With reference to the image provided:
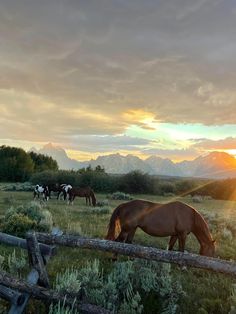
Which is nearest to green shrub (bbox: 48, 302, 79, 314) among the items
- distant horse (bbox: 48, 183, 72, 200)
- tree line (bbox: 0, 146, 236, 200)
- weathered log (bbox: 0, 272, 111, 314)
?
weathered log (bbox: 0, 272, 111, 314)

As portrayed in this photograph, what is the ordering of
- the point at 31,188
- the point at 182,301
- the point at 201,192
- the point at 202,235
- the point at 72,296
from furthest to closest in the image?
the point at 201,192, the point at 31,188, the point at 202,235, the point at 182,301, the point at 72,296

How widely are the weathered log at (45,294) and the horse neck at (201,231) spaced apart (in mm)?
5254

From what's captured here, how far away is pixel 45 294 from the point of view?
19.0ft

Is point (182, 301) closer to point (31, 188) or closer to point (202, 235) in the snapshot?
point (202, 235)

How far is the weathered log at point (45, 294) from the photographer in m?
5.62

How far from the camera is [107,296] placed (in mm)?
6758

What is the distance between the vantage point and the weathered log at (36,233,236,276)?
16.5 ft

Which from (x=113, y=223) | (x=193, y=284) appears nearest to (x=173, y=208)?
(x=113, y=223)

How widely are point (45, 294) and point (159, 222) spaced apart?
518 centimetres

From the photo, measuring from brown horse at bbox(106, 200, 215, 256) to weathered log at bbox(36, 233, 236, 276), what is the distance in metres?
4.23

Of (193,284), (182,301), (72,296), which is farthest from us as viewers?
(193,284)

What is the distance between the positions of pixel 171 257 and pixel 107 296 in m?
1.94

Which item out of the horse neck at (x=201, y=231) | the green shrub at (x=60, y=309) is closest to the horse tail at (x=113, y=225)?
the horse neck at (x=201, y=231)

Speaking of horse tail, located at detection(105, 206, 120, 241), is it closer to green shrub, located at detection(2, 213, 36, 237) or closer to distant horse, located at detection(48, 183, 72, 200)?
green shrub, located at detection(2, 213, 36, 237)
